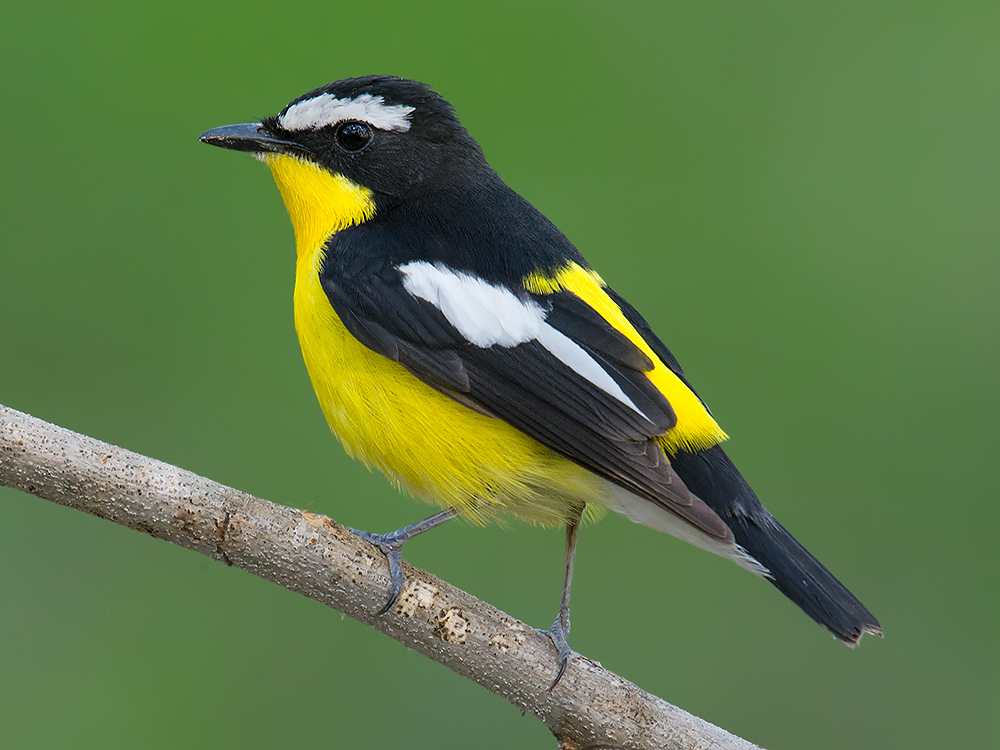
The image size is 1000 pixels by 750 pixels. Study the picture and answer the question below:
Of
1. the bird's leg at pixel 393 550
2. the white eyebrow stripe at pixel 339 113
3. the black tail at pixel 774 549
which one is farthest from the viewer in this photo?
the white eyebrow stripe at pixel 339 113

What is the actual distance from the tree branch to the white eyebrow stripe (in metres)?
1.44

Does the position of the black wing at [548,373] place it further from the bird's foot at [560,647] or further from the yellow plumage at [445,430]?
the bird's foot at [560,647]

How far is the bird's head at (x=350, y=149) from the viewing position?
397 cm

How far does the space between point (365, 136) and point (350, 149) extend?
7 cm

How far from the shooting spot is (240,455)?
17.4 feet

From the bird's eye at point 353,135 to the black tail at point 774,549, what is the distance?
149 cm

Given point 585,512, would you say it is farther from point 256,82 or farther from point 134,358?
point 256,82

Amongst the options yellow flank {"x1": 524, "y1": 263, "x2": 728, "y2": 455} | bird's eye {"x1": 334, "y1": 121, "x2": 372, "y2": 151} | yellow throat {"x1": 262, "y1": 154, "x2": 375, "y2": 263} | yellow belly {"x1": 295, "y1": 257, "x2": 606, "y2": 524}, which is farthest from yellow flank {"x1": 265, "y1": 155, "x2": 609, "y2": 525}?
bird's eye {"x1": 334, "y1": 121, "x2": 372, "y2": 151}

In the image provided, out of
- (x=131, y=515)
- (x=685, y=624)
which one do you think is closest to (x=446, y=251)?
(x=131, y=515)

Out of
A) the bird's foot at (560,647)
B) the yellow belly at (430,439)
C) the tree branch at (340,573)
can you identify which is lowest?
the tree branch at (340,573)

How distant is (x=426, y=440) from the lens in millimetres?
3570

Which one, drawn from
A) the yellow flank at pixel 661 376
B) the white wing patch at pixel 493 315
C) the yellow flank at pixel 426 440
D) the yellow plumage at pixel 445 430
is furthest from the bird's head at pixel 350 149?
the yellow flank at pixel 661 376

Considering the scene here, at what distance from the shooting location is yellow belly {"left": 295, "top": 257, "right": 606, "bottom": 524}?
140 inches

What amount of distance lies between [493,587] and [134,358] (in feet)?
6.28
